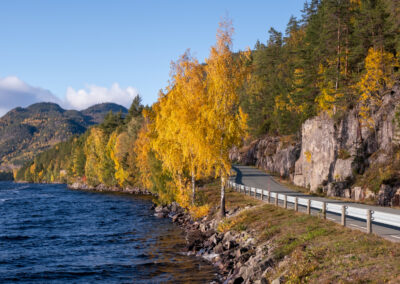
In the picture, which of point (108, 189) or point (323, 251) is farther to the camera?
point (108, 189)

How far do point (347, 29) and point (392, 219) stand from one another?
3065 cm

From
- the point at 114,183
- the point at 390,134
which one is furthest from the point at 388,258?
the point at 114,183

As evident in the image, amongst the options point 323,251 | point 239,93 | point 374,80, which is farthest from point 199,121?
point 374,80

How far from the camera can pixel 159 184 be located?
130ft

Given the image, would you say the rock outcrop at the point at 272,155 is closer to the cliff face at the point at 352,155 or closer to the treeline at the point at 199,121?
the cliff face at the point at 352,155

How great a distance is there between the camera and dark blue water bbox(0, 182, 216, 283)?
18.2m

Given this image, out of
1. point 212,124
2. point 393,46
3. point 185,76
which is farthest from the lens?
point 393,46

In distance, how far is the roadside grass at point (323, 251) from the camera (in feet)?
34.9

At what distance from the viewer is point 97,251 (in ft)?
77.6

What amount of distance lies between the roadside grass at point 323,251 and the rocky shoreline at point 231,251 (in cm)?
48

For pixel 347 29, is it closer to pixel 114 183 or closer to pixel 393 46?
pixel 393 46

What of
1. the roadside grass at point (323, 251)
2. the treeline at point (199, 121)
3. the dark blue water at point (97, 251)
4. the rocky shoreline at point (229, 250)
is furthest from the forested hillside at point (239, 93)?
the roadside grass at point (323, 251)

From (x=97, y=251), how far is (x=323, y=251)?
15.8 m

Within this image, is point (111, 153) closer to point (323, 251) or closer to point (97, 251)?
point (97, 251)
